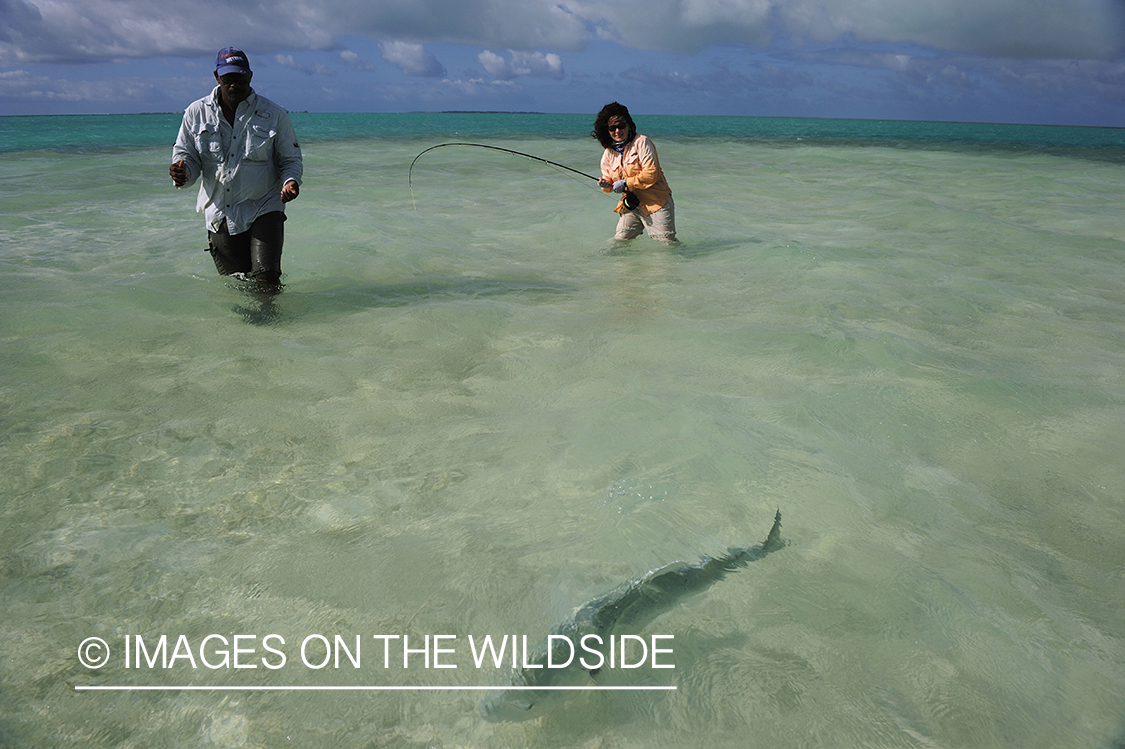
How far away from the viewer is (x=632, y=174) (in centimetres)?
771

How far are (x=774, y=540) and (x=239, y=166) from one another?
461cm

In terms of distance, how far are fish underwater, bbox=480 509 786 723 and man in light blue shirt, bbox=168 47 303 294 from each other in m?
4.11

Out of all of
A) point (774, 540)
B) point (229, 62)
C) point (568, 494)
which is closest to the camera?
point (774, 540)

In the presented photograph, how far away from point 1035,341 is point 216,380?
568cm

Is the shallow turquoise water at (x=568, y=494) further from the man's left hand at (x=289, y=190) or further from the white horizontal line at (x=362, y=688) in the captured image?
the man's left hand at (x=289, y=190)

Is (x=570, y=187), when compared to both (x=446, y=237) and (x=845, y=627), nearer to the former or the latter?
(x=446, y=237)

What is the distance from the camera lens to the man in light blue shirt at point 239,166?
5152mm

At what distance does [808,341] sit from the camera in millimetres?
5039

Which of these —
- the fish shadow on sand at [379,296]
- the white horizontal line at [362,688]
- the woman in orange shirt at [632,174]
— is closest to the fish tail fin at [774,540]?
the white horizontal line at [362,688]

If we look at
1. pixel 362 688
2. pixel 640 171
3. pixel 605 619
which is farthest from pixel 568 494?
pixel 640 171

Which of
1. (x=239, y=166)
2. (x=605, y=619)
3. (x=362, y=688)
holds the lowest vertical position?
(x=362, y=688)

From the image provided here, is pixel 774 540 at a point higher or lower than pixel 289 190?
lower

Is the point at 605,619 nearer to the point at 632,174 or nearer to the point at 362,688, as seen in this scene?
the point at 362,688

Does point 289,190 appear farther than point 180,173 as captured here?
Yes
